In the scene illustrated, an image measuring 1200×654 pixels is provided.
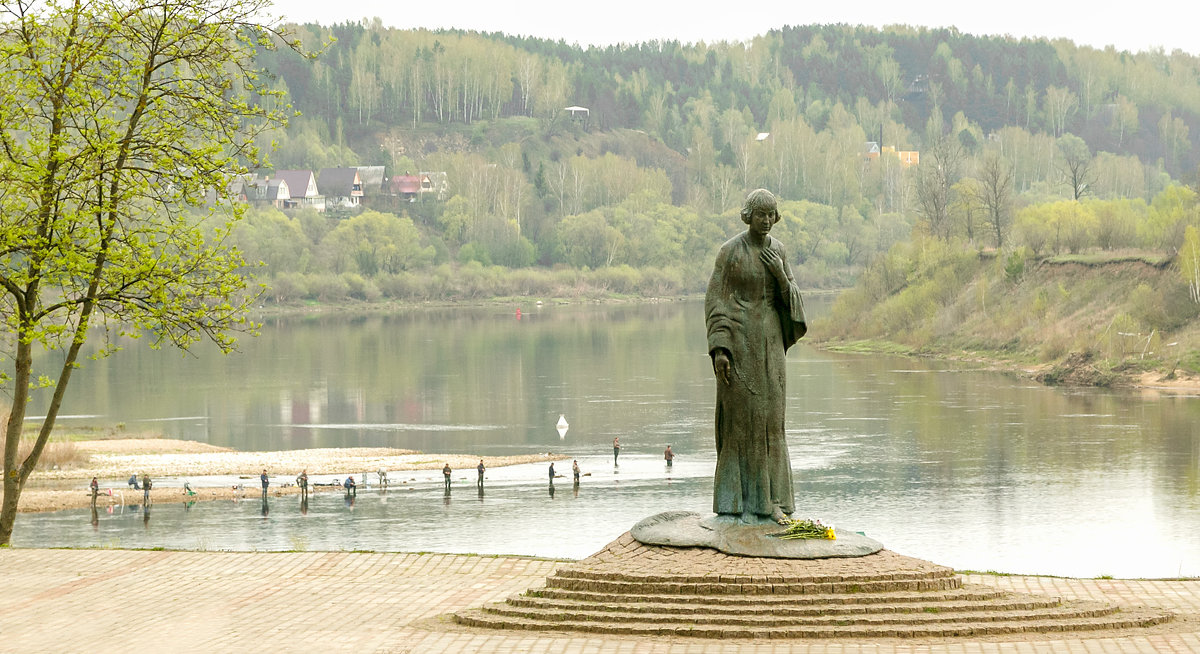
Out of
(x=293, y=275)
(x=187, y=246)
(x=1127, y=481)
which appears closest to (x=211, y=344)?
(x=293, y=275)

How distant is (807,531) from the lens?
15562 mm

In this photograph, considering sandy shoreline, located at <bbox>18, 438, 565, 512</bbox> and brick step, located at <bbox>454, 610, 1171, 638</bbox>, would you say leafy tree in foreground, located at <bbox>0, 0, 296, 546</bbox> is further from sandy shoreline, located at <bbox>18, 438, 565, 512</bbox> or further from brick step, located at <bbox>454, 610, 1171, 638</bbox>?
sandy shoreline, located at <bbox>18, 438, 565, 512</bbox>

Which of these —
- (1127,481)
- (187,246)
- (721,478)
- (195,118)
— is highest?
(195,118)

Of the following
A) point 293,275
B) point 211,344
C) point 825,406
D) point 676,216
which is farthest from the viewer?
point 676,216

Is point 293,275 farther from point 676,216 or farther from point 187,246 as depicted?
point 187,246

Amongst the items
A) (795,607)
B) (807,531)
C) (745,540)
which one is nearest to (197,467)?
(745,540)

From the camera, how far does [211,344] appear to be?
4402 inches

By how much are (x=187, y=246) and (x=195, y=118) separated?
1.81m

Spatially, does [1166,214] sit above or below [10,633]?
above

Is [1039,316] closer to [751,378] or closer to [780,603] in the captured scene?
[751,378]

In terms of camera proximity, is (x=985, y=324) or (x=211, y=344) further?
(x=211, y=344)

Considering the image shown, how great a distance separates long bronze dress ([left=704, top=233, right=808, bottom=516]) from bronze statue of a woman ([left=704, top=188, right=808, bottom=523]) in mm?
10

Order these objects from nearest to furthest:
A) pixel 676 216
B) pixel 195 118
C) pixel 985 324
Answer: pixel 195 118, pixel 985 324, pixel 676 216

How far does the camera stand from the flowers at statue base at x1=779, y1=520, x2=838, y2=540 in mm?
15500
